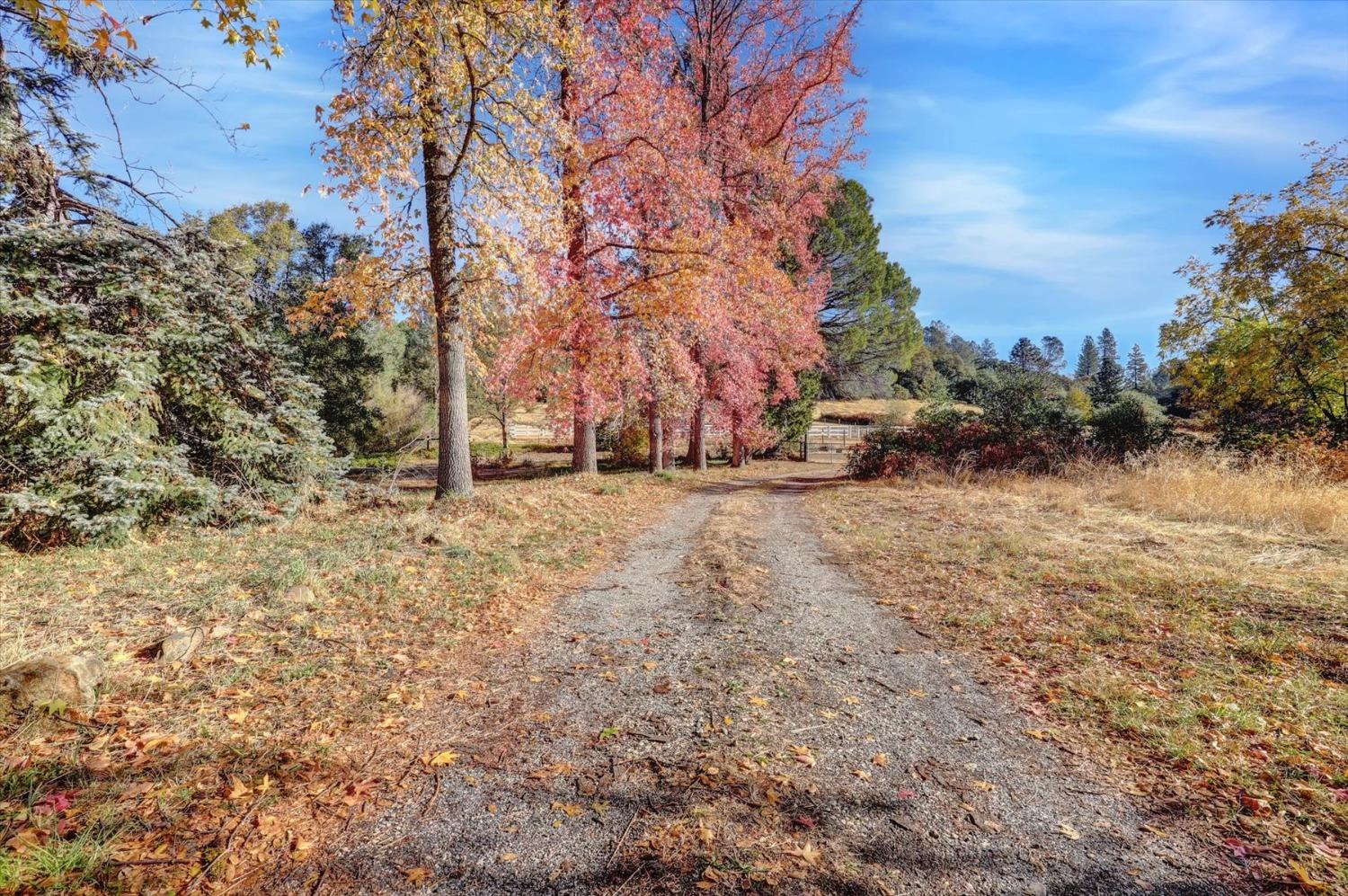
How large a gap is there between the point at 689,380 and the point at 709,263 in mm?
4555

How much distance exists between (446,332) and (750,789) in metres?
8.87

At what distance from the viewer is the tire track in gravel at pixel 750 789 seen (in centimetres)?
242

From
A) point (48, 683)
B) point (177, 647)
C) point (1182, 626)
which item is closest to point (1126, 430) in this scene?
point (1182, 626)

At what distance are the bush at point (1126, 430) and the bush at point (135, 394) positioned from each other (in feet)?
66.7

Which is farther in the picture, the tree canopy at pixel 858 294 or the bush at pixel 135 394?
the tree canopy at pixel 858 294

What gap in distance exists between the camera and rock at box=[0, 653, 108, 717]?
3252 millimetres

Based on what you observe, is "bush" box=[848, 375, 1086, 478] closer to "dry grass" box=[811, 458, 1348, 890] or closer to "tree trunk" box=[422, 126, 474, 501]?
"dry grass" box=[811, 458, 1348, 890]

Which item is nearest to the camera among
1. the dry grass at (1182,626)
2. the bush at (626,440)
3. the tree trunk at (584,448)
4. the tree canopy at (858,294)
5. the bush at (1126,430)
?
the dry grass at (1182,626)

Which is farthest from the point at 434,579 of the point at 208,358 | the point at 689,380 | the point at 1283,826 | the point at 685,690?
the point at 689,380

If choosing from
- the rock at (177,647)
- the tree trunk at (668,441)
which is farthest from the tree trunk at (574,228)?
the rock at (177,647)

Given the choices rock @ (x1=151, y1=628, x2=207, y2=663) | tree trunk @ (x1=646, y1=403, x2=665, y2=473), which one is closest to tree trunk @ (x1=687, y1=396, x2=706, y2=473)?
tree trunk @ (x1=646, y1=403, x2=665, y2=473)

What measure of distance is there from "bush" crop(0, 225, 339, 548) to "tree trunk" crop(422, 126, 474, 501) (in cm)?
205

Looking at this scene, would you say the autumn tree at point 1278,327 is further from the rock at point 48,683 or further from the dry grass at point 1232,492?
the rock at point 48,683

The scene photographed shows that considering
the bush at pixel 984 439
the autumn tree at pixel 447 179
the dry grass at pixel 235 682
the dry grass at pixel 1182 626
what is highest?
the autumn tree at pixel 447 179
